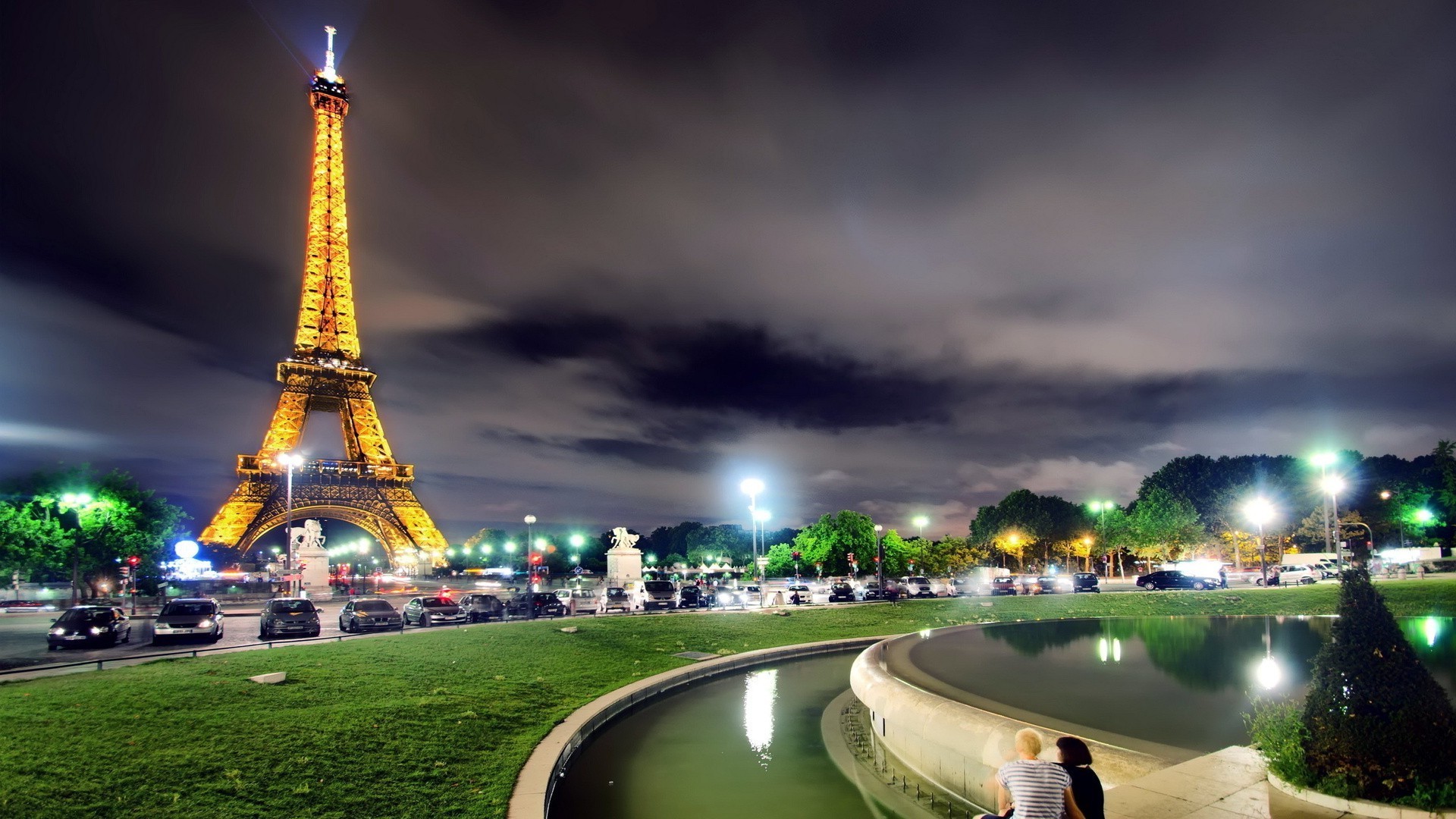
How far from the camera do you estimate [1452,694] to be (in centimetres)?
1299

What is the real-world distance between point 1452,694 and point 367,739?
61.4ft

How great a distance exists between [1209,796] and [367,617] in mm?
30545

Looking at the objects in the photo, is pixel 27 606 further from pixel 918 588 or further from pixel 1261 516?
pixel 1261 516

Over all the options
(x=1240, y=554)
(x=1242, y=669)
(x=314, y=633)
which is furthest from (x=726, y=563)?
(x=1242, y=669)

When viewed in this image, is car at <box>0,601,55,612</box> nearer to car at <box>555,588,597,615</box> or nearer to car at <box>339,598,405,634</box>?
car at <box>339,598,405,634</box>

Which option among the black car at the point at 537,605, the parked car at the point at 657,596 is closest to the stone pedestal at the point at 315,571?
the black car at the point at 537,605

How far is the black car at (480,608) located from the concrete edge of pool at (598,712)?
16169mm

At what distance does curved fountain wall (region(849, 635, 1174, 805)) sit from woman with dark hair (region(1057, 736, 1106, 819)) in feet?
4.20

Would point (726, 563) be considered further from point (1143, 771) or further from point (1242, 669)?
point (1143, 771)

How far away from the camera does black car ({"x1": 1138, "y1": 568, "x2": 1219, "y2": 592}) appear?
54.5 metres

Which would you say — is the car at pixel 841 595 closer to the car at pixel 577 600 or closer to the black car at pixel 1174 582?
the car at pixel 577 600

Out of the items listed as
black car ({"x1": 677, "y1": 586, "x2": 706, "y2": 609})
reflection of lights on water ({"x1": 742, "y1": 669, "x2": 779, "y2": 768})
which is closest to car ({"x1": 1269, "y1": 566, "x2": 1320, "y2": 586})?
black car ({"x1": 677, "y1": 586, "x2": 706, "y2": 609})

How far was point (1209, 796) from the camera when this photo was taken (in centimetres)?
810

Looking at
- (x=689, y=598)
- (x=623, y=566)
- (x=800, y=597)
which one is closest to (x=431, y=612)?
(x=689, y=598)
